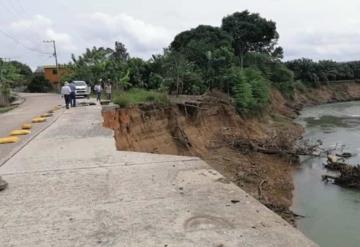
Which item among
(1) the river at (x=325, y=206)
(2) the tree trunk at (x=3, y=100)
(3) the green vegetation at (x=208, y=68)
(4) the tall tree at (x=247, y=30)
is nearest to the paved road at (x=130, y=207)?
(1) the river at (x=325, y=206)

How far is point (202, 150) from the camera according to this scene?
23.2 m

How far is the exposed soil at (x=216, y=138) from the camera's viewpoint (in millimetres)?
17234

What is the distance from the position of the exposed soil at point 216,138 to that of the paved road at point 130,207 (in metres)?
5.88

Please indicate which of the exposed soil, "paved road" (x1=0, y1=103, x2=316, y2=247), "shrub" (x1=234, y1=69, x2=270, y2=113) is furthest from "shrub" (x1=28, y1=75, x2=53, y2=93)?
A: "paved road" (x1=0, y1=103, x2=316, y2=247)

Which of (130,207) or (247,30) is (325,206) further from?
(247,30)

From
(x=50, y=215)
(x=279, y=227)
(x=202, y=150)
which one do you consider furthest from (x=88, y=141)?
(x=202, y=150)

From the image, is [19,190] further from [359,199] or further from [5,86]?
[5,86]

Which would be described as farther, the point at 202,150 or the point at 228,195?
the point at 202,150

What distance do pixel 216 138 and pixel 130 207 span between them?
64.1ft

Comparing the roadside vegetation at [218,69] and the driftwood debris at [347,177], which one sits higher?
the roadside vegetation at [218,69]

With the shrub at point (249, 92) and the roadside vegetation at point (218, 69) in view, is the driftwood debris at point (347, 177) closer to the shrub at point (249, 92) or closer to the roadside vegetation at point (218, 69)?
the roadside vegetation at point (218, 69)

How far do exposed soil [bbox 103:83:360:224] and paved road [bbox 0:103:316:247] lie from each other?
19.3 ft

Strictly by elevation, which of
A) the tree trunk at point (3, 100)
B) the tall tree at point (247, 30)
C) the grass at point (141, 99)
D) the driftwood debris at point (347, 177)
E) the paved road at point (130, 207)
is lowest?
the driftwood debris at point (347, 177)

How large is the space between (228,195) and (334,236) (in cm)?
732
